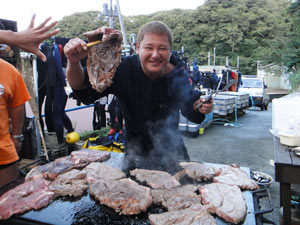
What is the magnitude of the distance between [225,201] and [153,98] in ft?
4.51

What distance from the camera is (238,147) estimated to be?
752cm

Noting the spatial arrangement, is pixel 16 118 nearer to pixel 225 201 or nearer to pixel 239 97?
pixel 225 201

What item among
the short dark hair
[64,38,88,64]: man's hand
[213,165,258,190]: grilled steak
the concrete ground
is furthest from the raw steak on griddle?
the concrete ground

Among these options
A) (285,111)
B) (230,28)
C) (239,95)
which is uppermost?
(230,28)

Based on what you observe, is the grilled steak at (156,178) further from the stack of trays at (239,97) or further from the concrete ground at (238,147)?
the stack of trays at (239,97)

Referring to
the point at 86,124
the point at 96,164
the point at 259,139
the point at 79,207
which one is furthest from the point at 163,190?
the point at 86,124

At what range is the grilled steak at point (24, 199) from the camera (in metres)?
1.70

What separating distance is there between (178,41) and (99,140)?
47.1 meters

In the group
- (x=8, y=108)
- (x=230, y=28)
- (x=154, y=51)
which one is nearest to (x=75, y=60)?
(x=154, y=51)

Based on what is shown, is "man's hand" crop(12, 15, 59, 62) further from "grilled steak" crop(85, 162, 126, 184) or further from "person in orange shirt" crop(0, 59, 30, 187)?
"grilled steak" crop(85, 162, 126, 184)

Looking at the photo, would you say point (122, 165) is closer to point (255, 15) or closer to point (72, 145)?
point (72, 145)

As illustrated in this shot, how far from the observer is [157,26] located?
2.27 metres

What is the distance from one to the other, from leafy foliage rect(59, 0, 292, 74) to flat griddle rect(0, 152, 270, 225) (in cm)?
3949

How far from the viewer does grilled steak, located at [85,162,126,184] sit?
2158 mm
